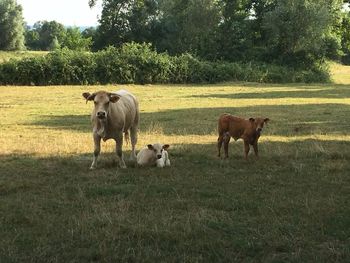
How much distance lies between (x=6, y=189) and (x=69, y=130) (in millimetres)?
8764

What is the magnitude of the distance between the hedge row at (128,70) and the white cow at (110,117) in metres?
33.9

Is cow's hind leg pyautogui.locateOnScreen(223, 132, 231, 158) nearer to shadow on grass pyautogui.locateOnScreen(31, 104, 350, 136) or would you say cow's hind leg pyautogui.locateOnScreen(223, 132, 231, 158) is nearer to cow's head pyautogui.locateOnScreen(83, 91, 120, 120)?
cow's head pyautogui.locateOnScreen(83, 91, 120, 120)

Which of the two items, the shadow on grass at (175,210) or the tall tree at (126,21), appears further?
the tall tree at (126,21)

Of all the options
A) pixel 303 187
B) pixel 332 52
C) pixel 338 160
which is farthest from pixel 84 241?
pixel 332 52

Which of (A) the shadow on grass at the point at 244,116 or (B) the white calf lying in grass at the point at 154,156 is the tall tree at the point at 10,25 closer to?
(A) the shadow on grass at the point at 244,116

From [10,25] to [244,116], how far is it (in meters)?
62.8

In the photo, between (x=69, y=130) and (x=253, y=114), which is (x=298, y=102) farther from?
(x=69, y=130)

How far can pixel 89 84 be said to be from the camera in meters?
46.1

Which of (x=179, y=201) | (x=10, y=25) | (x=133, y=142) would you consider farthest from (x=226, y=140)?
(x=10, y=25)

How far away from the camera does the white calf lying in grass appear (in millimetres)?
11870

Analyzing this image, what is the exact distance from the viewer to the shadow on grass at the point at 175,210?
6379mm

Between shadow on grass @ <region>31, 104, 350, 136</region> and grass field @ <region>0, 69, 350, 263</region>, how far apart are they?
1.58ft

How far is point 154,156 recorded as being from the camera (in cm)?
1200

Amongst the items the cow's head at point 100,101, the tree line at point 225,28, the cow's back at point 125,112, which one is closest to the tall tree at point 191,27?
the tree line at point 225,28
